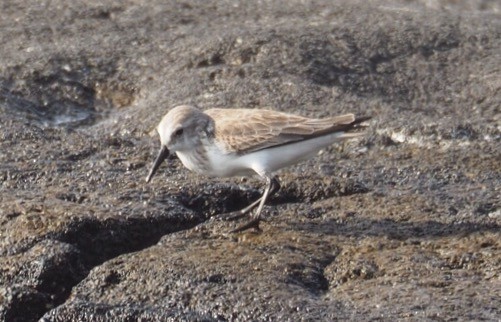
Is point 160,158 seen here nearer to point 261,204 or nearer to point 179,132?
point 179,132

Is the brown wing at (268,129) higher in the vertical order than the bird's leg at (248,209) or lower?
higher

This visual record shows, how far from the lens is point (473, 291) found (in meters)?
4.82

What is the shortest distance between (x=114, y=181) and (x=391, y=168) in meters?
1.52

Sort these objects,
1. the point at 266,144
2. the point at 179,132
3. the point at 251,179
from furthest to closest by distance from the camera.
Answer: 1. the point at 251,179
2. the point at 179,132
3. the point at 266,144

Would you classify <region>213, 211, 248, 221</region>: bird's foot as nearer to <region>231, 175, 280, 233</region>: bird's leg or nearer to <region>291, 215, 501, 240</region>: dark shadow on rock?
<region>231, 175, 280, 233</region>: bird's leg

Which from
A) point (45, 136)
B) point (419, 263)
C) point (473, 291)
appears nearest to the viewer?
point (473, 291)

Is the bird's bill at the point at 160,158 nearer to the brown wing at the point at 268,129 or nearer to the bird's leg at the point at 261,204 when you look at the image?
the brown wing at the point at 268,129

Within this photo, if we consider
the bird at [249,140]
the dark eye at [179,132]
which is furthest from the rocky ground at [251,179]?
the dark eye at [179,132]

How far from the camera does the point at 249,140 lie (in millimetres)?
6039

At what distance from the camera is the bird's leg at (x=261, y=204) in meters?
5.61

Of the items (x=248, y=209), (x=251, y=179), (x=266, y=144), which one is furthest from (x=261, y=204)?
(x=251, y=179)

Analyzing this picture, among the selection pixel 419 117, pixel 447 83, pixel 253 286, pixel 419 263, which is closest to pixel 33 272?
pixel 253 286

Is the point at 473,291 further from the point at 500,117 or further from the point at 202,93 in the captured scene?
the point at 202,93

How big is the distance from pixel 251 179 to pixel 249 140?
1.47ft
